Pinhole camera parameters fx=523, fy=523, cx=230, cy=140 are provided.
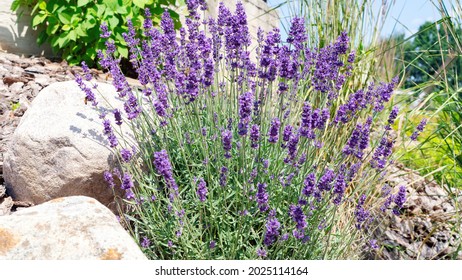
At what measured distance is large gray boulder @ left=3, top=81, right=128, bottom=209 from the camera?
2861mm

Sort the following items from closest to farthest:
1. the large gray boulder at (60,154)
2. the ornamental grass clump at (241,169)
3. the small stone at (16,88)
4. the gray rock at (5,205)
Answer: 1. the ornamental grass clump at (241,169)
2. the large gray boulder at (60,154)
3. the gray rock at (5,205)
4. the small stone at (16,88)

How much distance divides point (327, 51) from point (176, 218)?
1.24 metres

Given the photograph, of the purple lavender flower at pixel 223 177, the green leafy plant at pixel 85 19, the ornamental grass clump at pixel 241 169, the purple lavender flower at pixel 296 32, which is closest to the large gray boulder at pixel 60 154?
the ornamental grass clump at pixel 241 169

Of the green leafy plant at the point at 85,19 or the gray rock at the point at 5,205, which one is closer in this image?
the gray rock at the point at 5,205

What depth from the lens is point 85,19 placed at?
16.0ft

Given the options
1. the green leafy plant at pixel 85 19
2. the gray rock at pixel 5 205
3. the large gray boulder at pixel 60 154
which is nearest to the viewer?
the large gray boulder at pixel 60 154

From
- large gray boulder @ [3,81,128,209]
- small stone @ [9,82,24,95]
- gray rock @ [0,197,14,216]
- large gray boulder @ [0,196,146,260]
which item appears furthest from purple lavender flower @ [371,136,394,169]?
small stone @ [9,82,24,95]

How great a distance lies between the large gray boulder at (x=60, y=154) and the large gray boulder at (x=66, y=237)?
2.61 feet

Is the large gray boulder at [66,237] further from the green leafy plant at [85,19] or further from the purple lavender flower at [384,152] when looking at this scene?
the green leafy plant at [85,19]

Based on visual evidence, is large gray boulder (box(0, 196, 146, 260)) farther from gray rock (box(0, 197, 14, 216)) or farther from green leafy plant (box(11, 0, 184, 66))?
green leafy plant (box(11, 0, 184, 66))

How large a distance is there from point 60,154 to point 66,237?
1.04 m

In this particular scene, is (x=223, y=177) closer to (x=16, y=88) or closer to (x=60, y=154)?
(x=60, y=154)

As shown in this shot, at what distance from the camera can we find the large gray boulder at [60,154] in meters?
2.86

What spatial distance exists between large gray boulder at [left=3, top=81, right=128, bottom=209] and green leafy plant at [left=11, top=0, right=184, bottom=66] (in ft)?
5.64
